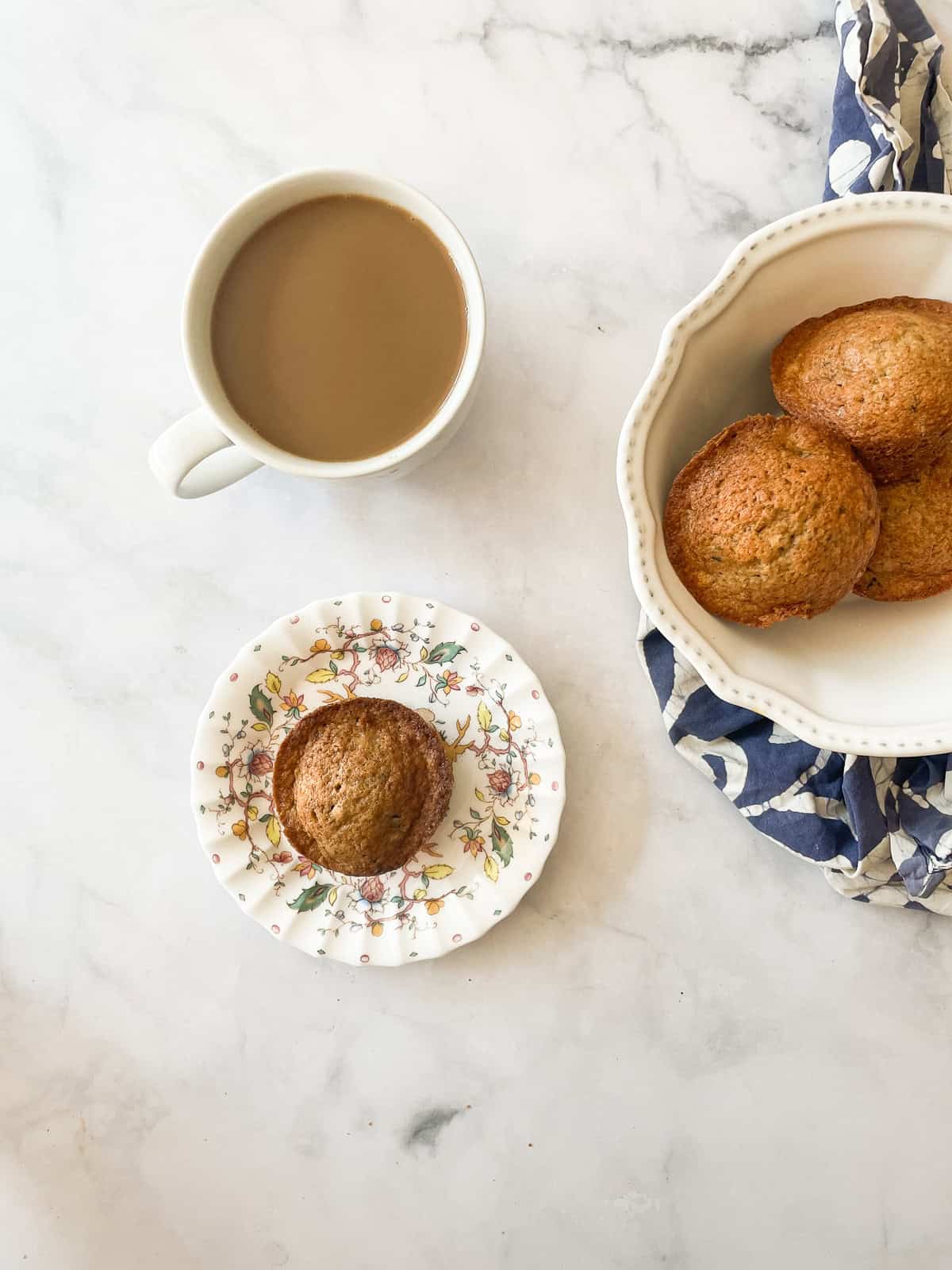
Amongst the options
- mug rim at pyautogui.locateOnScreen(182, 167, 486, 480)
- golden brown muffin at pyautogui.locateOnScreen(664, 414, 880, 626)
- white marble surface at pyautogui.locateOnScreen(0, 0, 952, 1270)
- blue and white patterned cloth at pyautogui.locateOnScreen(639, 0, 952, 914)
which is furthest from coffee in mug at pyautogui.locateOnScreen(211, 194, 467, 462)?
blue and white patterned cloth at pyautogui.locateOnScreen(639, 0, 952, 914)

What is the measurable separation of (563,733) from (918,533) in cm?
46

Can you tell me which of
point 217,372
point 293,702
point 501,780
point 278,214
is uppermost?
point 278,214

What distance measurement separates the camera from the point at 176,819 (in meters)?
1.22

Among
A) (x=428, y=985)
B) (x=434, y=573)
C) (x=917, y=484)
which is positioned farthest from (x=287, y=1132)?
(x=917, y=484)

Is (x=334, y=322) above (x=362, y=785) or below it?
above

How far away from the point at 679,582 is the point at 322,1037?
2.39 ft

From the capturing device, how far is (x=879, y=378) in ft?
2.95

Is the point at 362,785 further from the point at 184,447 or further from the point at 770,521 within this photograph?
the point at 770,521

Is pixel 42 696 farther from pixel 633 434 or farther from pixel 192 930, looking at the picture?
pixel 633 434

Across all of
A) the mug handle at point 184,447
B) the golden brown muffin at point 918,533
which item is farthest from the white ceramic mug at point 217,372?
the golden brown muffin at point 918,533

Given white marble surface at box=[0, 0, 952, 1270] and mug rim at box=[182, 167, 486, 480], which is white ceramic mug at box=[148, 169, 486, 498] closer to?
mug rim at box=[182, 167, 486, 480]

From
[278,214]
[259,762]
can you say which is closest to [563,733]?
[259,762]

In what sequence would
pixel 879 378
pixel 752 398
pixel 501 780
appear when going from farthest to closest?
pixel 501 780
pixel 752 398
pixel 879 378

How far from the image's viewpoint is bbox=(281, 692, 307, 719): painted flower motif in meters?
1.16
